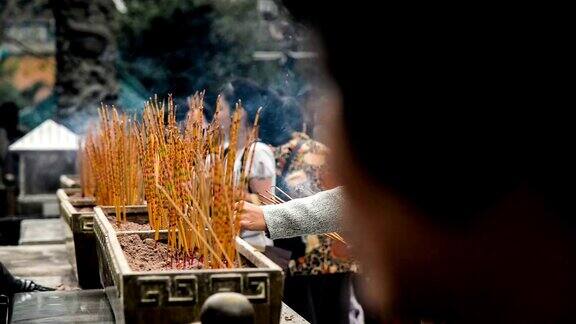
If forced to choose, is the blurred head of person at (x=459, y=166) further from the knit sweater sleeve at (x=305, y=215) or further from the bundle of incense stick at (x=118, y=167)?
the bundle of incense stick at (x=118, y=167)

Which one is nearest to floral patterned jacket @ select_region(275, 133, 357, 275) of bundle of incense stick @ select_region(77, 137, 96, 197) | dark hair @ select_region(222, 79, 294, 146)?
dark hair @ select_region(222, 79, 294, 146)

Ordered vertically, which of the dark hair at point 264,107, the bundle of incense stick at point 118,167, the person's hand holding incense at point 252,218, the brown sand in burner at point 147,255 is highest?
the dark hair at point 264,107

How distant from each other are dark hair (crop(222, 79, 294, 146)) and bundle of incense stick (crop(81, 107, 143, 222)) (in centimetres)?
132

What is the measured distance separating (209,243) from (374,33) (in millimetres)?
1381

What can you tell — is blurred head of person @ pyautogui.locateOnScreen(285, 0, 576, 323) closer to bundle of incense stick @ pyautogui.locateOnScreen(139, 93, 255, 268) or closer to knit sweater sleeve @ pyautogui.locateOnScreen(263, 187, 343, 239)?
bundle of incense stick @ pyautogui.locateOnScreen(139, 93, 255, 268)

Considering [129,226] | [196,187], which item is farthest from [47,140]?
[196,187]

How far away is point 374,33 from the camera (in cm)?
86

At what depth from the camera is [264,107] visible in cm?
530

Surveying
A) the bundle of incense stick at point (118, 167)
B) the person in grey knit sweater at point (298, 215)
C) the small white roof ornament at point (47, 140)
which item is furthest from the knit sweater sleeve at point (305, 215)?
the small white roof ornament at point (47, 140)

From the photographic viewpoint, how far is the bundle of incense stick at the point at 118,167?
3.08m

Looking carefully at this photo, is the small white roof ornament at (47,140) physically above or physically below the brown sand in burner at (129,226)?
above

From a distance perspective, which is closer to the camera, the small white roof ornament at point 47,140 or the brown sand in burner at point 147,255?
the brown sand in burner at point 147,255

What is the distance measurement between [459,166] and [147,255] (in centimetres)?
157

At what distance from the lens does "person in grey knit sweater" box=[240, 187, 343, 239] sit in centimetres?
254
